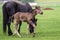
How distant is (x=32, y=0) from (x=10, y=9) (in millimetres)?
61442

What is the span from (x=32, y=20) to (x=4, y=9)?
6.17 feet

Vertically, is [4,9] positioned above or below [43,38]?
above

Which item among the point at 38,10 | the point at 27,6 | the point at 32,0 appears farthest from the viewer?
the point at 32,0

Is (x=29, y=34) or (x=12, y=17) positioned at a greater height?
(x=12, y=17)

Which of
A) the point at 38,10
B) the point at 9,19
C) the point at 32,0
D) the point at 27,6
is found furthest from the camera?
the point at 32,0

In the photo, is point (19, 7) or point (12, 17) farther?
point (19, 7)

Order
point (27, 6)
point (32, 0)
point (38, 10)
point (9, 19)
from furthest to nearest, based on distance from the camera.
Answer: point (32, 0) → point (27, 6) → point (9, 19) → point (38, 10)

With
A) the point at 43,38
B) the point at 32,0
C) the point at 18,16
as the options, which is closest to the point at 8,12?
the point at 18,16

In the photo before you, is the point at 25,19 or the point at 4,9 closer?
the point at 25,19

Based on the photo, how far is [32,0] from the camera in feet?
252


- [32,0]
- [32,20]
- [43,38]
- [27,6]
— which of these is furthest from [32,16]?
[32,0]

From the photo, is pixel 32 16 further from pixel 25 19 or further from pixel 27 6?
pixel 27 6

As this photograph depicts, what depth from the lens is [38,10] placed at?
1412 centimetres

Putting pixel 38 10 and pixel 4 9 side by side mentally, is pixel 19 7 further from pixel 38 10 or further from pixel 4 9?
pixel 38 10
